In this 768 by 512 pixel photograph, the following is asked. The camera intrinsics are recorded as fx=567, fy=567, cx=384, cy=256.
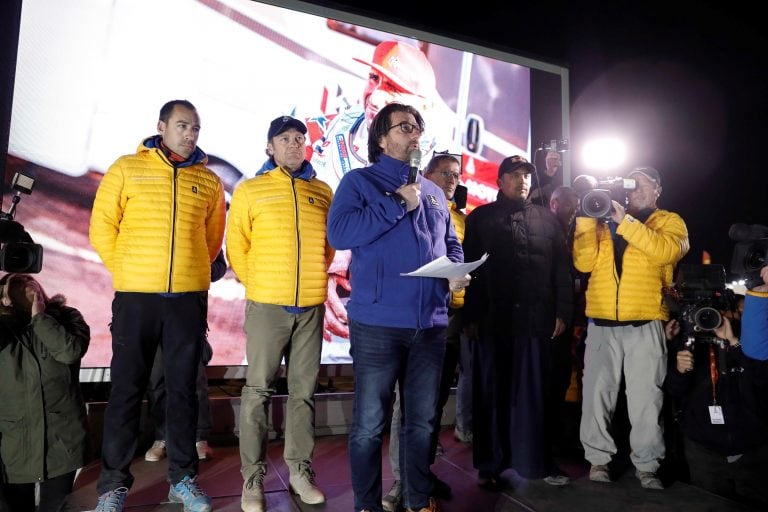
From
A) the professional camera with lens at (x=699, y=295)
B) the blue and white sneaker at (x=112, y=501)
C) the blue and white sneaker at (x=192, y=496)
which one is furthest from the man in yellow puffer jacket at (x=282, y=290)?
the professional camera with lens at (x=699, y=295)

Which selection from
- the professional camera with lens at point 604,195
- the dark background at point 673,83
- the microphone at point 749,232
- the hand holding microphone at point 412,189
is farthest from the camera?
the dark background at point 673,83

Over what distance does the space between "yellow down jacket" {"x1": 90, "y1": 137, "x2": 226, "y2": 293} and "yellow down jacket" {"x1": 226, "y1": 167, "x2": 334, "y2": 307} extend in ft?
0.62

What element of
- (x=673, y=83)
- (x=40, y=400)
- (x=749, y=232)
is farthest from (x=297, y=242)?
(x=673, y=83)

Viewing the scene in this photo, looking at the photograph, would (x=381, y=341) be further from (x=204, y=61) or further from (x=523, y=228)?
(x=204, y=61)

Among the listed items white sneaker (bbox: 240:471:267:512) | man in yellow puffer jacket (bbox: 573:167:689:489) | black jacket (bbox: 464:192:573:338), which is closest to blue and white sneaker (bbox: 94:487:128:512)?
white sneaker (bbox: 240:471:267:512)

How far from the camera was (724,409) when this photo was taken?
8.52ft

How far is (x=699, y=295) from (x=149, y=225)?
2448 millimetres

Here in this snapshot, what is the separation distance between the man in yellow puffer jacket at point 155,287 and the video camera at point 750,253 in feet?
7.08

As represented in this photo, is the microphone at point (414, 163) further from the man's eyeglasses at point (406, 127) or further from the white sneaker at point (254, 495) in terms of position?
the white sneaker at point (254, 495)

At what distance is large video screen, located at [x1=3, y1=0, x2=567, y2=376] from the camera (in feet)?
10.3

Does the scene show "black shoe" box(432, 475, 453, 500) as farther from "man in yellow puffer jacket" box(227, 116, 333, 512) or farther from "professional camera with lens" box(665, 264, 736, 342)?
"professional camera with lens" box(665, 264, 736, 342)

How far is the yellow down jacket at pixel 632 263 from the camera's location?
2832 mm

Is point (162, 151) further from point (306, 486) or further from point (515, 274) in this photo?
point (515, 274)

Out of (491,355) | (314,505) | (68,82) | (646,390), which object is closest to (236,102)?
(68,82)
